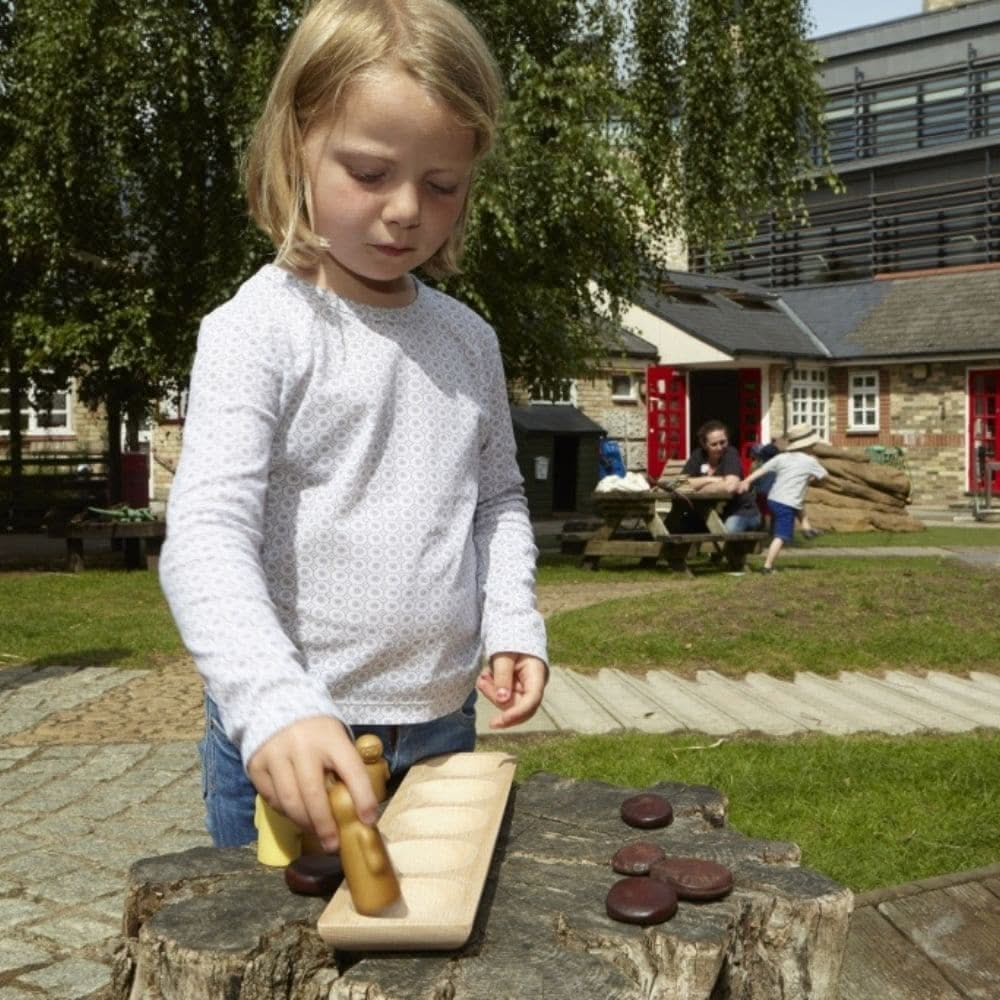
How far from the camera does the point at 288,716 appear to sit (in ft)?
4.54

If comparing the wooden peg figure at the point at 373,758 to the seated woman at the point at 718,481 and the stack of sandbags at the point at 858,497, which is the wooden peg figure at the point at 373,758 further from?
the stack of sandbags at the point at 858,497

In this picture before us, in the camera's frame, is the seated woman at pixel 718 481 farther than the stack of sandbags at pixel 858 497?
No

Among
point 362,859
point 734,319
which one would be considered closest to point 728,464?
point 362,859

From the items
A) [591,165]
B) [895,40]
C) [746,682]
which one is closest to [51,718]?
[746,682]

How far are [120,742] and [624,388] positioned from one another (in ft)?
83.1

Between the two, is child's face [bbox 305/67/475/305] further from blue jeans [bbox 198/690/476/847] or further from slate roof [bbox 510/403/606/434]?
slate roof [bbox 510/403/606/434]

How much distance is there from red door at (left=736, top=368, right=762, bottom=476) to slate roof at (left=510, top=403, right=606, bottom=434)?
4.85 meters

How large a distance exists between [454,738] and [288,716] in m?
0.66

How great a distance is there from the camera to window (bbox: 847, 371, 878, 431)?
1248 inches

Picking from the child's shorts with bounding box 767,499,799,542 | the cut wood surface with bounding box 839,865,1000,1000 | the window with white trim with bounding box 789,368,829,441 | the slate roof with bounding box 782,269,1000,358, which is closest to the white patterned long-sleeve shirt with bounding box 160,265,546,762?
the cut wood surface with bounding box 839,865,1000,1000

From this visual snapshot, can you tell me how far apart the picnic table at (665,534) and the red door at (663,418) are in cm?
1361

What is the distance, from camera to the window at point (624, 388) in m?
30.4

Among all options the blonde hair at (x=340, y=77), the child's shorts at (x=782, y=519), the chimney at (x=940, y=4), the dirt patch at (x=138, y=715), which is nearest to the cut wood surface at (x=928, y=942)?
the blonde hair at (x=340, y=77)

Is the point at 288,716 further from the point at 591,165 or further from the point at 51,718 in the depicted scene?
the point at 591,165
